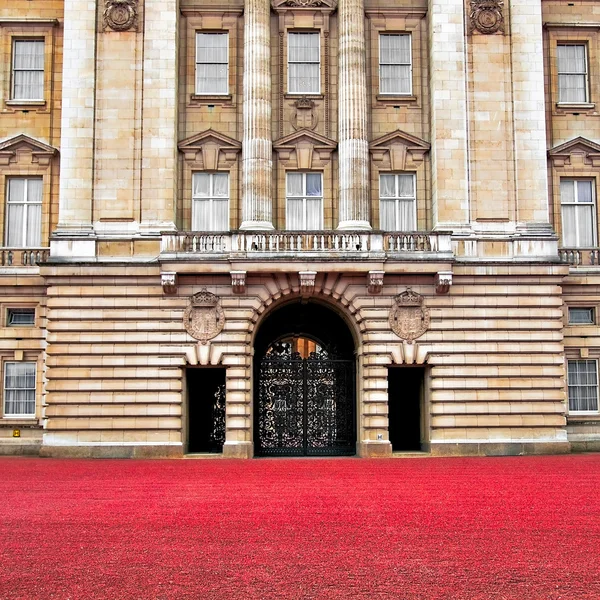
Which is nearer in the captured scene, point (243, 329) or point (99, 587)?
point (99, 587)

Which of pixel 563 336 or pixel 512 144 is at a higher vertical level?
pixel 512 144

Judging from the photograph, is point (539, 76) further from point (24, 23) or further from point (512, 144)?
point (24, 23)

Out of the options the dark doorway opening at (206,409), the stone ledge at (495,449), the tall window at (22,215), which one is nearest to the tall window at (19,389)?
the tall window at (22,215)

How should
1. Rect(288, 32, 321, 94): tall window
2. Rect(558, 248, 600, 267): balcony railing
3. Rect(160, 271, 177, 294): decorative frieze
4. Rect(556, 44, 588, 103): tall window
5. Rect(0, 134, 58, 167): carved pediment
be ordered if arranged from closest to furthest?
1. Rect(160, 271, 177, 294): decorative frieze
2. Rect(0, 134, 58, 167): carved pediment
3. Rect(558, 248, 600, 267): balcony railing
4. Rect(288, 32, 321, 94): tall window
5. Rect(556, 44, 588, 103): tall window

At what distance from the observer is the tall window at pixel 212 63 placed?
34.0m

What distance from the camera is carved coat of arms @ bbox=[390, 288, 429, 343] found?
3166 centimetres

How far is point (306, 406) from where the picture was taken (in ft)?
108

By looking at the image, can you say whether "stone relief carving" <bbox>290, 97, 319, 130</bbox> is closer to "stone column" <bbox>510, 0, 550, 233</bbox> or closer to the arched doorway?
the arched doorway

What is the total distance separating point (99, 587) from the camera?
11055 millimetres

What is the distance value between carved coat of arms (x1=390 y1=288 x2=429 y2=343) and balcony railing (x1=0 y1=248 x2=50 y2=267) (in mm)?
12502

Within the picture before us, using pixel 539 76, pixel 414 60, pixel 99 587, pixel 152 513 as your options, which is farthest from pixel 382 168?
pixel 99 587

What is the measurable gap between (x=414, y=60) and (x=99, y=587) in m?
26.9

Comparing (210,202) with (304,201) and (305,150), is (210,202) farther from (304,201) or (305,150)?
(305,150)

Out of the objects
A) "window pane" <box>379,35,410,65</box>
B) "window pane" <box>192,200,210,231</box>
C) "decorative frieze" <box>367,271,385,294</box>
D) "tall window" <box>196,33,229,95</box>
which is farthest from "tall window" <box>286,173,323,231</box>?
"window pane" <box>379,35,410,65</box>
